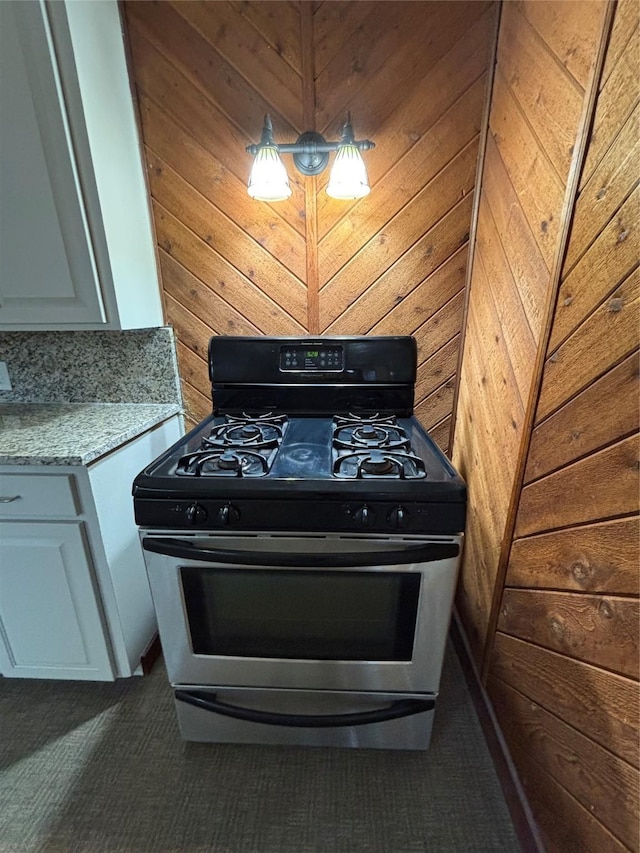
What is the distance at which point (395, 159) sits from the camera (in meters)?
1.47

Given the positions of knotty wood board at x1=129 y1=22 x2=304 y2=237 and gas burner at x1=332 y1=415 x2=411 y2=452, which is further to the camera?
knotty wood board at x1=129 y1=22 x2=304 y2=237

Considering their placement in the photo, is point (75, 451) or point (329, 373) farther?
point (329, 373)

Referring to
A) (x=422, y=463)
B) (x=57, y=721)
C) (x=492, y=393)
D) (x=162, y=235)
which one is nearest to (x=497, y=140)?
(x=492, y=393)

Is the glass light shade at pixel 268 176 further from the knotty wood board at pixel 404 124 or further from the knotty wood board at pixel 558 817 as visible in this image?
the knotty wood board at pixel 558 817

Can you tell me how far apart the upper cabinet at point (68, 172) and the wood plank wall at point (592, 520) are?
53.4 inches

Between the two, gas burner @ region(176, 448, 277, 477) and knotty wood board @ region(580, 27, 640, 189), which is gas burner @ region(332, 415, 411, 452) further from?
knotty wood board @ region(580, 27, 640, 189)

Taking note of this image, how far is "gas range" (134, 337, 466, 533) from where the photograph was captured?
0.95 metres

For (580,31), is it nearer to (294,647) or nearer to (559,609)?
(559,609)

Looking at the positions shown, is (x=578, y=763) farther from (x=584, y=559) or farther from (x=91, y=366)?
(x=91, y=366)

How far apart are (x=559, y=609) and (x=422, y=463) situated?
0.46 m

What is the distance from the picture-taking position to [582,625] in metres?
0.86

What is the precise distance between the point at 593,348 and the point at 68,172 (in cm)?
153

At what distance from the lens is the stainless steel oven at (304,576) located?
96 centimetres

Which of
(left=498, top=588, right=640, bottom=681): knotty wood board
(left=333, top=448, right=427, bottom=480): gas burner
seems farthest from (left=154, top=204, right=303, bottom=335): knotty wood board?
(left=498, top=588, right=640, bottom=681): knotty wood board
